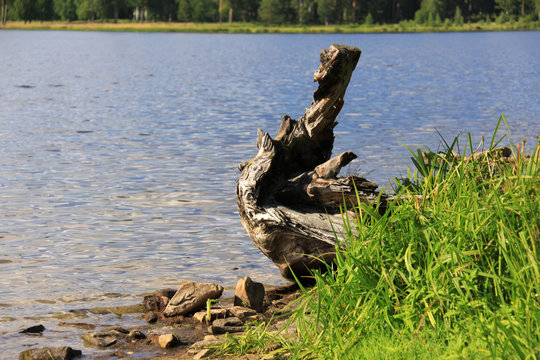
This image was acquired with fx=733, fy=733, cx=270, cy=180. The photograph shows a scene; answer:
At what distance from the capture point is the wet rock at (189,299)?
7812 mm

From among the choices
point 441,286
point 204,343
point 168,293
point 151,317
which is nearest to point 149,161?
point 168,293

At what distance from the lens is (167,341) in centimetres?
682

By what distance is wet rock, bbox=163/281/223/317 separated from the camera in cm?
781

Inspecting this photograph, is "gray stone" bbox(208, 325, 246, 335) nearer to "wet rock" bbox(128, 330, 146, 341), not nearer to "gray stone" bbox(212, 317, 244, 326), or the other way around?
"gray stone" bbox(212, 317, 244, 326)

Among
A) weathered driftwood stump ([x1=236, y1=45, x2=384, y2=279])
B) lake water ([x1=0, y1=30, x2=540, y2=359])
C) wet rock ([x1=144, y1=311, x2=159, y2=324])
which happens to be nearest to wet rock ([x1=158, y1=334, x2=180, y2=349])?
wet rock ([x1=144, y1=311, x2=159, y2=324])

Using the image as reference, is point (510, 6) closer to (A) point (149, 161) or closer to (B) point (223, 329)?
(A) point (149, 161)

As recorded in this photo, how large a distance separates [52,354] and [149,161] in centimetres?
1125

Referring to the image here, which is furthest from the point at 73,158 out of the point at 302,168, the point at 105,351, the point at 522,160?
the point at 522,160

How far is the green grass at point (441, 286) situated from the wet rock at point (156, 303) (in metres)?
2.21

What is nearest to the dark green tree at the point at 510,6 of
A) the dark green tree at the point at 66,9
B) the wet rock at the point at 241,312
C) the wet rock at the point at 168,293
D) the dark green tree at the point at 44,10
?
the dark green tree at the point at 66,9

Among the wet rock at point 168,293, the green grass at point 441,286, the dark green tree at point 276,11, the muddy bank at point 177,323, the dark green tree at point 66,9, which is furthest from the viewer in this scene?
the dark green tree at point 66,9

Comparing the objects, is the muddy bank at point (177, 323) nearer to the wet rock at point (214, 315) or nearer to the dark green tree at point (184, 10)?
the wet rock at point (214, 315)

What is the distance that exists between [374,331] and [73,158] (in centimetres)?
1348

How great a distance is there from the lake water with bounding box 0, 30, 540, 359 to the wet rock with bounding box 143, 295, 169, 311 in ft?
1.03
